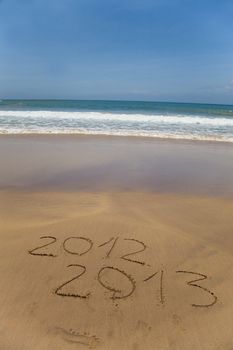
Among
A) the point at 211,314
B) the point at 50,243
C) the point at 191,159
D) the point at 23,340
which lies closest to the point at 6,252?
the point at 50,243

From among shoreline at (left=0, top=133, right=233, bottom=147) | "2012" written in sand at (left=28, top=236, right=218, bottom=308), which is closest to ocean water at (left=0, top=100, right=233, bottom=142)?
shoreline at (left=0, top=133, right=233, bottom=147)

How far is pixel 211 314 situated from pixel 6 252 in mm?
2113

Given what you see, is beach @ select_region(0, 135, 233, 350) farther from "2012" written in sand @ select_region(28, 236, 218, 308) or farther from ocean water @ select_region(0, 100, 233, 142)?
ocean water @ select_region(0, 100, 233, 142)

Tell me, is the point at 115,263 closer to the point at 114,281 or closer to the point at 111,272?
the point at 111,272

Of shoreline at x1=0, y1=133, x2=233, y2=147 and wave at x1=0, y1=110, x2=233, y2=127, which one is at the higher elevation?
wave at x1=0, y1=110, x2=233, y2=127

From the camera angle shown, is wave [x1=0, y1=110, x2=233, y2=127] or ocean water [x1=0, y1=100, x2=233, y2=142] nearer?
ocean water [x1=0, y1=100, x2=233, y2=142]

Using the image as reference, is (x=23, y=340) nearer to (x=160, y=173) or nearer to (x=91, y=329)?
(x=91, y=329)

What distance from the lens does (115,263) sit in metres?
Result: 3.18

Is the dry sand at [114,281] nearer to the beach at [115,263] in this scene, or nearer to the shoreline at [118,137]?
the beach at [115,263]

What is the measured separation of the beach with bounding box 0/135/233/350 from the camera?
2426 millimetres

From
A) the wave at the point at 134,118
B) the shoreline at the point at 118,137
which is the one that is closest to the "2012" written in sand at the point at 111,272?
the shoreline at the point at 118,137

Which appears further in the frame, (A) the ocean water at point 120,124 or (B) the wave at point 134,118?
(B) the wave at point 134,118

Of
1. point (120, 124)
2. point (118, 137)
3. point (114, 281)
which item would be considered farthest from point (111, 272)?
point (120, 124)

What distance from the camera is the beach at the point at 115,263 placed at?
2.43 m
